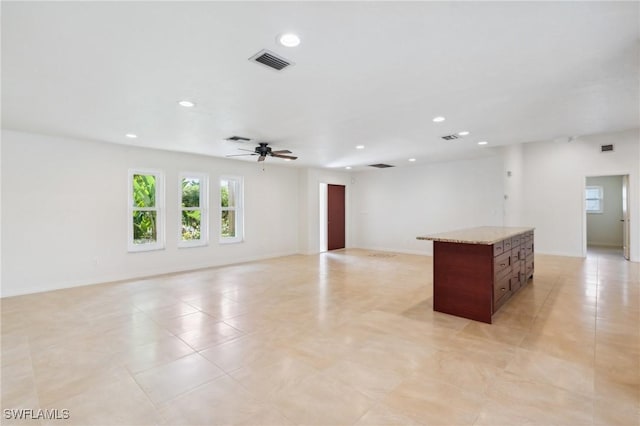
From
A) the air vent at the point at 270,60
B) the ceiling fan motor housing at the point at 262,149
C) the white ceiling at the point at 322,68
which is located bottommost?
the ceiling fan motor housing at the point at 262,149

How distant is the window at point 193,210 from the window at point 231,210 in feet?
1.44

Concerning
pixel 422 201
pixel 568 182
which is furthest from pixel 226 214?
pixel 568 182

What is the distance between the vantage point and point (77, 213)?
210 inches

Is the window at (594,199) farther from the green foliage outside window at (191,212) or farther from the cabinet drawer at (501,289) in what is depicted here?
the green foliage outside window at (191,212)

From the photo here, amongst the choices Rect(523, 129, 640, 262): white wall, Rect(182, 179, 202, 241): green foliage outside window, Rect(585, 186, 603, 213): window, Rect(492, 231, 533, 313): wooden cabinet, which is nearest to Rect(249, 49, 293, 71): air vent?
Rect(492, 231, 533, 313): wooden cabinet

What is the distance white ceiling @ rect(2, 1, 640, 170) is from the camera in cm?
196

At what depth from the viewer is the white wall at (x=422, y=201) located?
7.77 meters

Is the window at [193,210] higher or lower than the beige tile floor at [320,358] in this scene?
higher

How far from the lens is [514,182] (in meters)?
8.06

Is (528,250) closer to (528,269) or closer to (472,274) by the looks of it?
(528,269)

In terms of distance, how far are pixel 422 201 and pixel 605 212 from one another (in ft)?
19.9

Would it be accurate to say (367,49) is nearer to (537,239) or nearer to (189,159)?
(189,159)

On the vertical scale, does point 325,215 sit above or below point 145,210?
below

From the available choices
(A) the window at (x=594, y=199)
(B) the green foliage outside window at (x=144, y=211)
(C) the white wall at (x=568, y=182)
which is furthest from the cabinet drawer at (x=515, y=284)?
(A) the window at (x=594, y=199)
